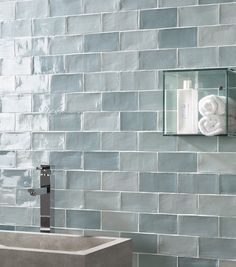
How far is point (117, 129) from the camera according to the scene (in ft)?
10.0

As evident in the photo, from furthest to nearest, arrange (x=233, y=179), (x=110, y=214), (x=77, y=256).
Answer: (x=110, y=214) < (x=233, y=179) < (x=77, y=256)

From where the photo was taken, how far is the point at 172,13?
2.97 m

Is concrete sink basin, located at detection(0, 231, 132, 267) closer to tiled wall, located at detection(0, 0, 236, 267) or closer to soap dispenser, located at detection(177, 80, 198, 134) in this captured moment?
tiled wall, located at detection(0, 0, 236, 267)

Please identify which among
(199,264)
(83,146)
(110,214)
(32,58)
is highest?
(32,58)

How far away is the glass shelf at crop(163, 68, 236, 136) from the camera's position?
9.12 ft

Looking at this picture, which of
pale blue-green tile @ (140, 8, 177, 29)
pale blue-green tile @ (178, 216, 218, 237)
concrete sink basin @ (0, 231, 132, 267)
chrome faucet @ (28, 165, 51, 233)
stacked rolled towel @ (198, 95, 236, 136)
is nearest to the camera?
concrete sink basin @ (0, 231, 132, 267)

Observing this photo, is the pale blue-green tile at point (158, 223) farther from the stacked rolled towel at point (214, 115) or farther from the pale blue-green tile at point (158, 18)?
the pale blue-green tile at point (158, 18)

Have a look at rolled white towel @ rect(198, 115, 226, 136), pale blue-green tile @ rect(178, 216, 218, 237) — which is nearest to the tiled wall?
pale blue-green tile @ rect(178, 216, 218, 237)

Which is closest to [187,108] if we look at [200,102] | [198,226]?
[200,102]

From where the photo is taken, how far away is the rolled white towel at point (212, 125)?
2.77 meters

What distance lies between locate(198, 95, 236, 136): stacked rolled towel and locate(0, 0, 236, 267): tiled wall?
0.11 metres

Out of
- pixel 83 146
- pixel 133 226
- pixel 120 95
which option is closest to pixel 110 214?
pixel 133 226

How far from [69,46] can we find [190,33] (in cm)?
62

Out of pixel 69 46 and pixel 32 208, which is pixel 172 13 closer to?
pixel 69 46
